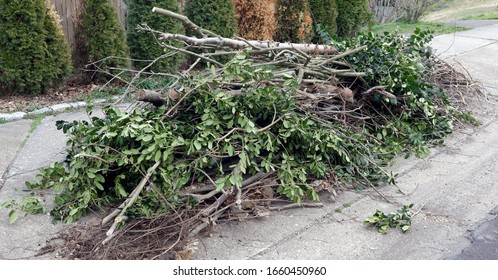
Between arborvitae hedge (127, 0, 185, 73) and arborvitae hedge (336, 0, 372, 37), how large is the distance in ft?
12.7

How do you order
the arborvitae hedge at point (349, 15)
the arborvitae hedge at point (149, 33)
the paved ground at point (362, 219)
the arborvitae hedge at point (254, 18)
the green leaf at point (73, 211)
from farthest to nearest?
1. the arborvitae hedge at point (349, 15)
2. the arborvitae hedge at point (254, 18)
3. the arborvitae hedge at point (149, 33)
4. the green leaf at point (73, 211)
5. the paved ground at point (362, 219)

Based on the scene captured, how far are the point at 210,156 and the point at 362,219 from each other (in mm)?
1299

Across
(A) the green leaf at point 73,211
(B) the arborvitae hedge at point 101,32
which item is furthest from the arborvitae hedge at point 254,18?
(A) the green leaf at point 73,211

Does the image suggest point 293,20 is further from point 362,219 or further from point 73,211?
point 73,211

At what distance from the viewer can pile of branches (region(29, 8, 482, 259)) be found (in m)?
4.13

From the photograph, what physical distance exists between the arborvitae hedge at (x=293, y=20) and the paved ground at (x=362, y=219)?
433cm

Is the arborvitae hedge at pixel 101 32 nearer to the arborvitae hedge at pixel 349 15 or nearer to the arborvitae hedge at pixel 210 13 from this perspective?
the arborvitae hedge at pixel 210 13

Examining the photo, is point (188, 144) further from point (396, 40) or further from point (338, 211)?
point (396, 40)

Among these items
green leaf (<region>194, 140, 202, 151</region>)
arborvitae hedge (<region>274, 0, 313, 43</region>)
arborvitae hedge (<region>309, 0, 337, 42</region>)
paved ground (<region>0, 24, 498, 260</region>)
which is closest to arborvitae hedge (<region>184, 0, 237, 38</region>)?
arborvitae hedge (<region>274, 0, 313, 43</region>)

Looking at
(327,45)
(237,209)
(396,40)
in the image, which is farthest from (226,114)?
(396,40)

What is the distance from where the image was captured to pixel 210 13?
8.71m

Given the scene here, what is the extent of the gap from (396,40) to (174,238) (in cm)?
376

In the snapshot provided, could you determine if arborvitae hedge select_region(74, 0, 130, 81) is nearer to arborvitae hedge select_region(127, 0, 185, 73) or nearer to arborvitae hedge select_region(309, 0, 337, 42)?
arborvitae hedge select_region(127, 0, 185, 73)

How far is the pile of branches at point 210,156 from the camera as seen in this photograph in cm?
413
